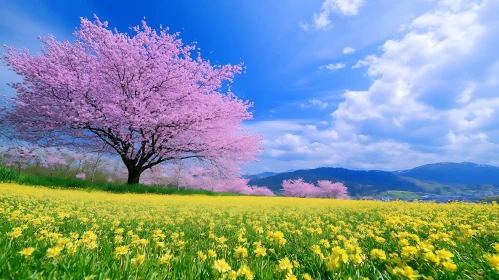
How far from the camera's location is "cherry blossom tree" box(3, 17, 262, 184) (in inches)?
656

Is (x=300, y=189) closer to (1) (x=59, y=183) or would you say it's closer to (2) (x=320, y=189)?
(2) (x=320, y=189)

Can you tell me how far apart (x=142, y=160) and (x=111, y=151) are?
2.56 metres

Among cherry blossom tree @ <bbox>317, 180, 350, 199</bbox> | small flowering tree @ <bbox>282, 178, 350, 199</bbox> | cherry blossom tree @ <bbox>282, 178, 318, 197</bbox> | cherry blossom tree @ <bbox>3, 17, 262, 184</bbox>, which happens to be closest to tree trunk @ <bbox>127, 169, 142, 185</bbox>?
cherry blossom tree @ <bbox>3, 17, 262, 184</bbox>

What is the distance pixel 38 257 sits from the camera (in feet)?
7.07

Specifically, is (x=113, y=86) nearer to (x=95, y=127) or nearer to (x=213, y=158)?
(x=95, y=127)

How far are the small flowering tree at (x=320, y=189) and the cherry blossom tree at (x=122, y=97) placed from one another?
4775cm

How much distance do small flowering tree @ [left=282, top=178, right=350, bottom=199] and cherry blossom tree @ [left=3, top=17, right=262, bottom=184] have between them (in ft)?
157

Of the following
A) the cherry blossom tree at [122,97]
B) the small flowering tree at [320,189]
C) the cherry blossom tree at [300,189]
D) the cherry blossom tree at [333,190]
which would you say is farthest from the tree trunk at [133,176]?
the cherry blossom tree at [333,190]

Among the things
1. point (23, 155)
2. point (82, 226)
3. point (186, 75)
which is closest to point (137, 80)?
point (186, 75)

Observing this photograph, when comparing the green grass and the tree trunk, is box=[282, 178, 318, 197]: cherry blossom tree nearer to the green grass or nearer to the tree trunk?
the tree trunk

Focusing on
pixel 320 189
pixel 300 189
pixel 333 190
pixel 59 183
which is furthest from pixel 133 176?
pixel 320 189

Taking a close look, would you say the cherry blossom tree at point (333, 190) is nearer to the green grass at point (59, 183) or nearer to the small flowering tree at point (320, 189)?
the small flowering tree at point (320, 189)

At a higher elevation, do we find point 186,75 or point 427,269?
point 186,75

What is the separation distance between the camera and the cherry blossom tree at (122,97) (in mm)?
16656
